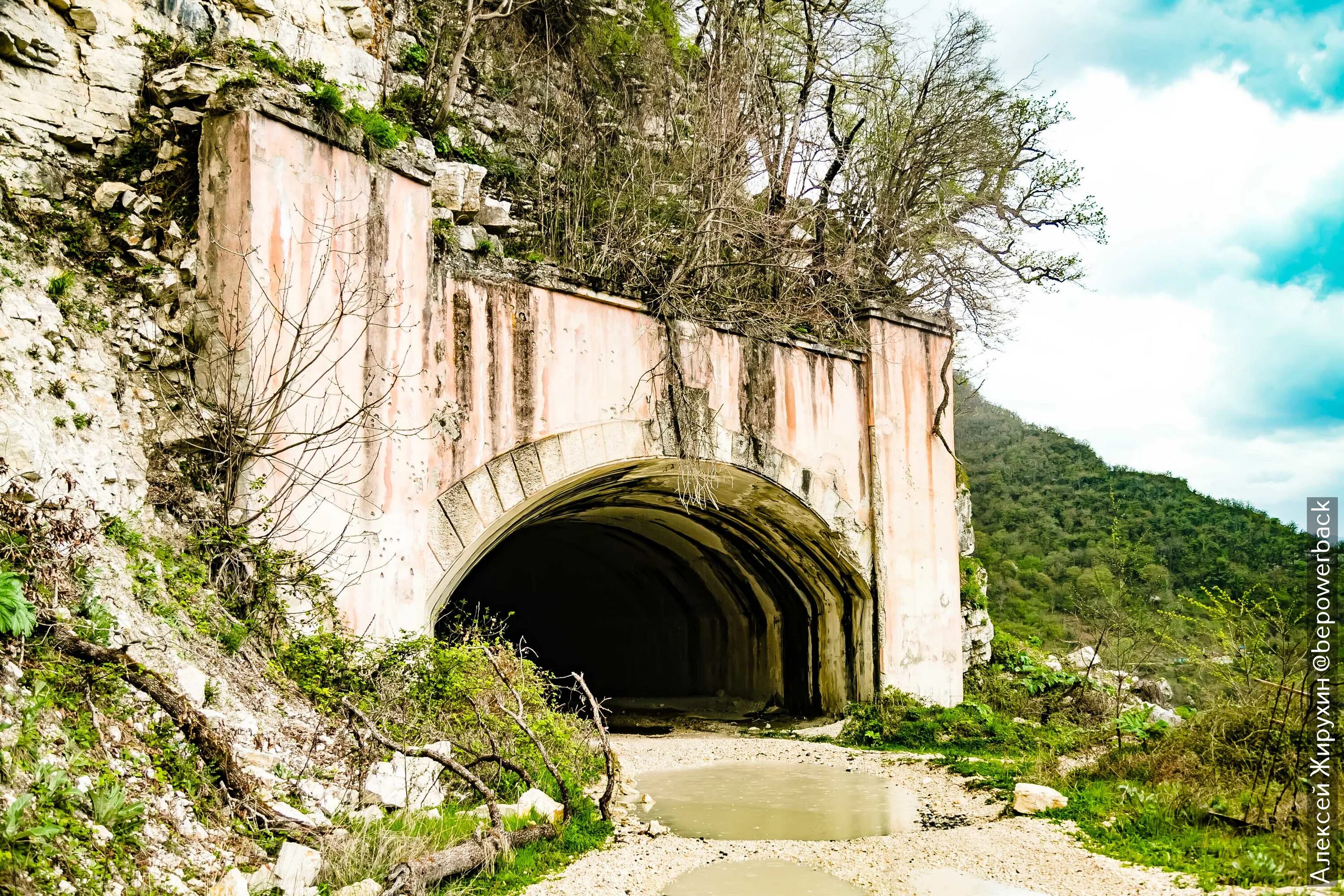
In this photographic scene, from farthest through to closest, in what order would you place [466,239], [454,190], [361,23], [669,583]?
[669,583] → [361,23] → [454,190] → [466,239]

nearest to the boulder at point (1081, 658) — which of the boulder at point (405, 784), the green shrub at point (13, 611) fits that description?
the boulder at point (405, 784)

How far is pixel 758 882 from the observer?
4.85 metres

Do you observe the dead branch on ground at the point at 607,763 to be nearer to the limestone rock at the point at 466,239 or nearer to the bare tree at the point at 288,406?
the bare tree at the point at 288,406

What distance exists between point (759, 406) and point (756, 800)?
3983mm

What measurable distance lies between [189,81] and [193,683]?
3934 millimetres

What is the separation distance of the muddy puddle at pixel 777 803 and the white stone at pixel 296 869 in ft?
7.87

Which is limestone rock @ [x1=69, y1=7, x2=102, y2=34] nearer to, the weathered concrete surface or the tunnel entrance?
the weathered concrete surface

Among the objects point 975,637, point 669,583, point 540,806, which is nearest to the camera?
point 540,806

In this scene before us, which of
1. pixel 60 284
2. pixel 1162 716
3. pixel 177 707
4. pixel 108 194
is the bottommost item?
pixel 1162 716

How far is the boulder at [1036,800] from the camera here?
20.2ft

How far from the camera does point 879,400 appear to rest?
10.9m

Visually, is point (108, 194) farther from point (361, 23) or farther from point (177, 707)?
point (177, 707)

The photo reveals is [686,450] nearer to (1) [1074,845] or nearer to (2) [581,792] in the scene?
(2) [581,792]

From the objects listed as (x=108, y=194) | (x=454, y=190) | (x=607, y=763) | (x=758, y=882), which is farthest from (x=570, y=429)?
(x=758, y=882)
